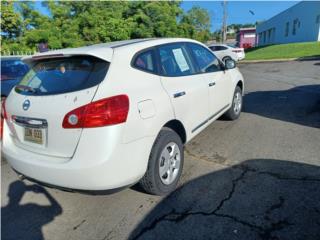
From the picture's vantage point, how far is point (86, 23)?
32438 mm

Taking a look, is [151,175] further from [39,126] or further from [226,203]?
[39,126]

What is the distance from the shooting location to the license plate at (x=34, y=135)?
2.57 metres

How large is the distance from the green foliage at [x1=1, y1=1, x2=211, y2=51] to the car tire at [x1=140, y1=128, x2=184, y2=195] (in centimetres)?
2900

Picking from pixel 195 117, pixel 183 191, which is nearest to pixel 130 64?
pixel 195 117

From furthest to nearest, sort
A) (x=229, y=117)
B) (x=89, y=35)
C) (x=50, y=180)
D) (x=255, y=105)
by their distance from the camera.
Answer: (x=89, y=35), (x=255, y=105), (x=229, y=117), (x=50, y=180)

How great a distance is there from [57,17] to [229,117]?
1426 inches

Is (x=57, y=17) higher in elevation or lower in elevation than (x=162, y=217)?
higher

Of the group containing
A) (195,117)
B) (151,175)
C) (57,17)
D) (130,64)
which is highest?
(57,17)

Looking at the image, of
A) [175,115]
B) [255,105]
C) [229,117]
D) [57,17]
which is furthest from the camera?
[57,17]

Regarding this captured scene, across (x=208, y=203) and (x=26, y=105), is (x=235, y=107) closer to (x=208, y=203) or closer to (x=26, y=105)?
Answer: (x=208, y=203)

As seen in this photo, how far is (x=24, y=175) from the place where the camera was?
2742mm

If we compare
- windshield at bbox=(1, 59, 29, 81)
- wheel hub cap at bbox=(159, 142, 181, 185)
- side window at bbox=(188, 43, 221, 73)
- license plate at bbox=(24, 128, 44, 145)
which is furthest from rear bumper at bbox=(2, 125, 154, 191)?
windshield at bbox=(1, 59, 29, 81)

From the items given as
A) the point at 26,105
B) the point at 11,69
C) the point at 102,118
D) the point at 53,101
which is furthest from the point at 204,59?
the point at 11,69

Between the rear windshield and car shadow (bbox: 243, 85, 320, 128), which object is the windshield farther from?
car shadow (bbox: 243, 85, 320, 128)
